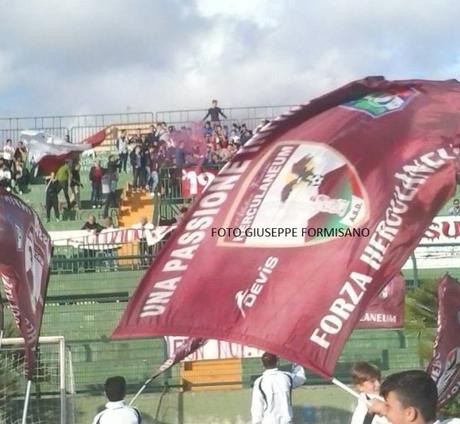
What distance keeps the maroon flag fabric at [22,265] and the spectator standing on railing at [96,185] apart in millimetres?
16821

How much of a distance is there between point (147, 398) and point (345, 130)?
40.6 ft

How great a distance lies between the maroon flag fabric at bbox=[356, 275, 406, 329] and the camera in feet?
44.4

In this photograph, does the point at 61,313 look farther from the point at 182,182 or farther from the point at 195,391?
the point at 182,182

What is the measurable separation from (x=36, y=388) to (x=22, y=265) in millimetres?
6644

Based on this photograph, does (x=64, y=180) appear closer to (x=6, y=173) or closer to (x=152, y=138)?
(x=6, y=173)

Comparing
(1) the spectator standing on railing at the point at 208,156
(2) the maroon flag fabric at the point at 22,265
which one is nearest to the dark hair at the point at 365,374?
(2) the maroon flag fabric at the point at 22,265

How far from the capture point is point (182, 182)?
1027 inches

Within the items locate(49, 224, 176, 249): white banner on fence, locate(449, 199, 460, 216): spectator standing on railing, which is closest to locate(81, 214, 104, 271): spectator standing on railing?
locate(49, 224, 176, 249): white banner on fence

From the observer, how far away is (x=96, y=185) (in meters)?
26.6

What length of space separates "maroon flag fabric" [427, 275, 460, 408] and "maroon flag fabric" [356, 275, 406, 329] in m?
4.79

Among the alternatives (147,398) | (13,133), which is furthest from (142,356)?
(13,133)

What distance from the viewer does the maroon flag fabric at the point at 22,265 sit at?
9.05 metres

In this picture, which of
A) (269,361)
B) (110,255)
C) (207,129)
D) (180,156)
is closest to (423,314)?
(269,361)

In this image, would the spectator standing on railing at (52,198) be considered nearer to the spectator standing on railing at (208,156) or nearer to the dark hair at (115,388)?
the spectator standing on railing at (208,156)
